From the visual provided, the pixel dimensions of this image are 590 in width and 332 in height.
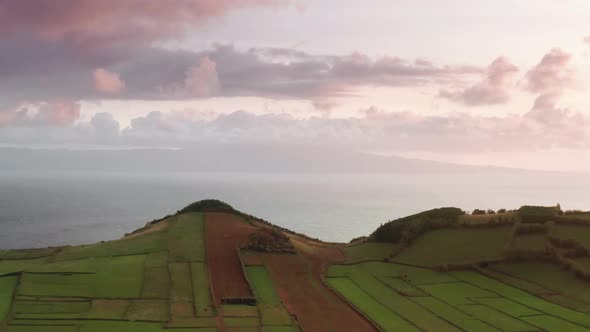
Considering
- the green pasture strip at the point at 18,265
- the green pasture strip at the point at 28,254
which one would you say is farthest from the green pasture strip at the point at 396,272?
the green pasture strip at the point at 28,254

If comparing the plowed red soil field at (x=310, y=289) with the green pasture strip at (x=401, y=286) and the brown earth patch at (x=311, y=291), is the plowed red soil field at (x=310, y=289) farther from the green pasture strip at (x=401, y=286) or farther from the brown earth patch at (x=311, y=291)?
the green pasture strip at (x=401, y=286)

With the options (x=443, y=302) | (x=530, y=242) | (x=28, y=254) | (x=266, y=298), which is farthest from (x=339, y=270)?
(x=28, y=254)

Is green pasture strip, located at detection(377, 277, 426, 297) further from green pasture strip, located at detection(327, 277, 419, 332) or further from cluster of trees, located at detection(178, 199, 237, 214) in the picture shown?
cluster of trees, located at detection(178, 199, 237, 214)

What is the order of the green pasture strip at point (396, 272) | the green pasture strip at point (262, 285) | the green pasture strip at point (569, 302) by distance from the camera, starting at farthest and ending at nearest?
the green pasture strip at point (396, 272), the green pasture strip at point (262, 285), the green pasture strip at point (569, 302)

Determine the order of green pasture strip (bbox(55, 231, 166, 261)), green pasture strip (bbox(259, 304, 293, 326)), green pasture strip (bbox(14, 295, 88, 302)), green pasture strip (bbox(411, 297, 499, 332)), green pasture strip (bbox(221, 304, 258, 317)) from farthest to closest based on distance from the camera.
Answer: green pasture strip (bbox(55, 231, 166, 261))
green pasture strip (bbox(14, 295, 88, 302))
green pasture strip (bbox(221, 304, 258, 317))
green pasture strip (bbox(259, 304, 293, 326))
green pasture strip (bbox(411, 297, 499, 332))

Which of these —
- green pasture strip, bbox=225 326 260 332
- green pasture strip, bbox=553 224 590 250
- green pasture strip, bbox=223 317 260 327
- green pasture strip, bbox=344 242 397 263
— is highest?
green pasture strip, bbox=553 224 590 250

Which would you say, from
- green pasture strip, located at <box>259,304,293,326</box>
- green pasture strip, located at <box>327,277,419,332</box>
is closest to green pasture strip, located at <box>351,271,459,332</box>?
green pasture strip, located at <box>327,277,419,332</box>
